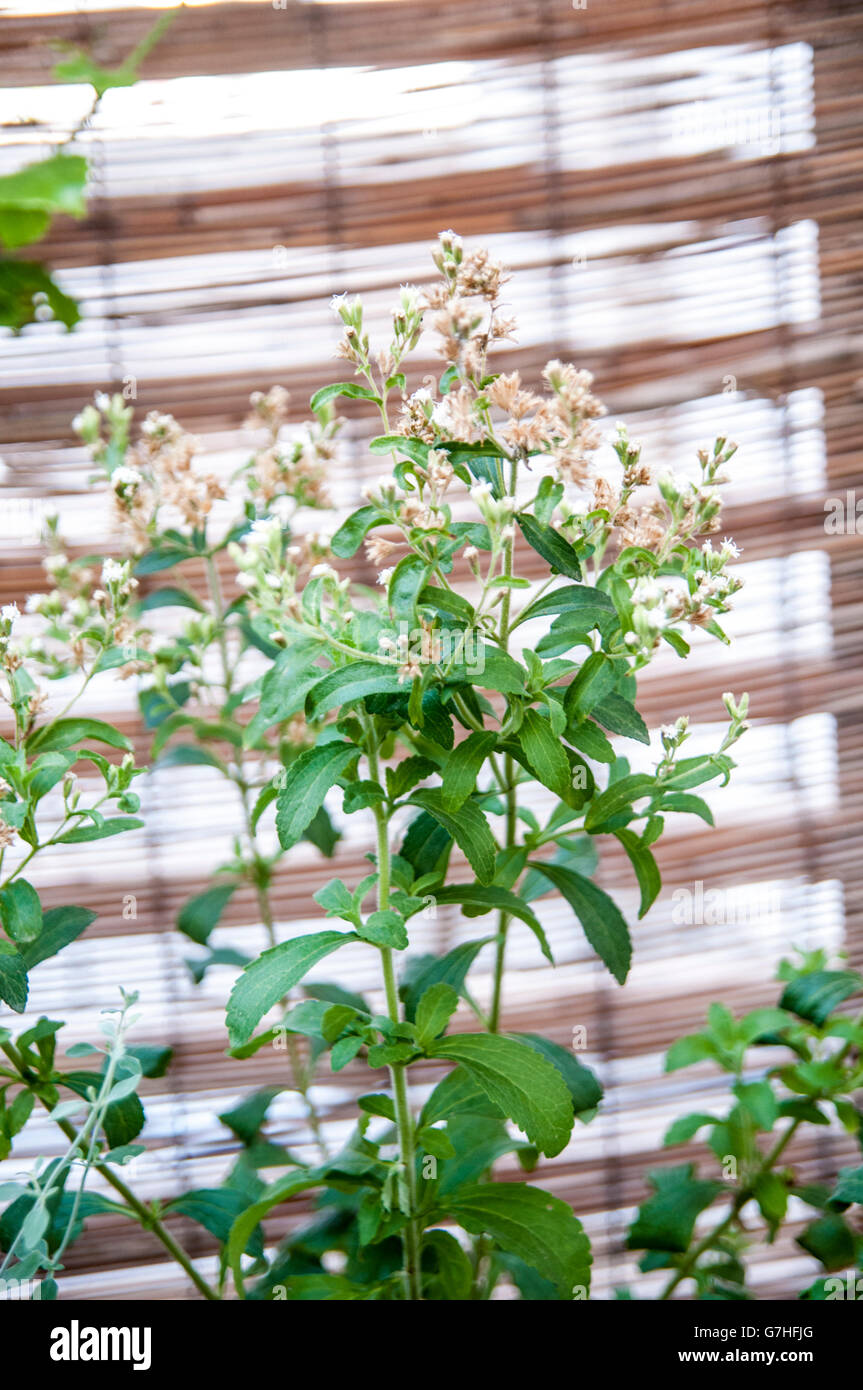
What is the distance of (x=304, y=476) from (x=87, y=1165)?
0.61 m

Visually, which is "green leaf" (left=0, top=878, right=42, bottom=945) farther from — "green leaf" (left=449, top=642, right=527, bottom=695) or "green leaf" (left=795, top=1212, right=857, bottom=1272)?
"green leaf" (left=795, top=1212, right=857, bottom=1272)

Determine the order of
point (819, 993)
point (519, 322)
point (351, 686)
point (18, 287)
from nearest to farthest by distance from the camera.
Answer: point (18, 287) → point (351, 686) → point (819, 993) → point (519, 322)

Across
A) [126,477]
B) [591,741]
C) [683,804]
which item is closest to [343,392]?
[126,477]

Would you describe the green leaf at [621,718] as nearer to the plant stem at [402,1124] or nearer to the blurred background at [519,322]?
the plant stem at [402,1124]

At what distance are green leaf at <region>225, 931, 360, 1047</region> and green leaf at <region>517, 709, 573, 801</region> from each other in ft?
0.57

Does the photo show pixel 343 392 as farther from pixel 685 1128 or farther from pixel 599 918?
pixel 685 1128

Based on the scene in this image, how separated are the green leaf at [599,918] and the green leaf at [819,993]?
10.6 inches

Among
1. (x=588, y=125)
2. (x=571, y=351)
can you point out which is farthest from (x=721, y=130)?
(x=571, y=351)

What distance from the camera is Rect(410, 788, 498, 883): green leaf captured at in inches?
27.2

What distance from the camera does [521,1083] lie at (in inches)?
27.0

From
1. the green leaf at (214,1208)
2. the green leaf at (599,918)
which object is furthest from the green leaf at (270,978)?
the green leaf at (214,1208)

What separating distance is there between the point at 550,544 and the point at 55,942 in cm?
52

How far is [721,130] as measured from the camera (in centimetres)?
108
